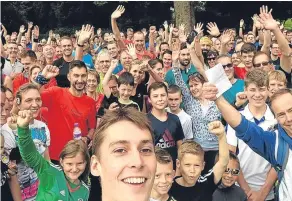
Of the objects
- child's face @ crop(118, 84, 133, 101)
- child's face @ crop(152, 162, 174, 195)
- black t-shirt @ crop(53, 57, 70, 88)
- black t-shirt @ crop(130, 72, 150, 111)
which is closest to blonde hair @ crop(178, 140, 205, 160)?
child's face @ crop(152, 162, 174, 195)

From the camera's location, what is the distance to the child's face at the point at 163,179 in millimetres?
4347

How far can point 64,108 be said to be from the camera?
6.11m

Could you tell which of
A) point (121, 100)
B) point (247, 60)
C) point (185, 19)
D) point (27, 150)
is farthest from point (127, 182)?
point (185, 19)

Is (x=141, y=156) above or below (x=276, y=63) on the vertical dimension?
below

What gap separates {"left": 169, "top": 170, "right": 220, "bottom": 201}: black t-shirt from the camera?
15.3ft

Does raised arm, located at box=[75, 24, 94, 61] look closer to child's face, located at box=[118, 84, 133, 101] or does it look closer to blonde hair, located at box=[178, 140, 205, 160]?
child's face, located at box=[118, 84, 133, 101]

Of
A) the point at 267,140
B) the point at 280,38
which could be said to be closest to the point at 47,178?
the point at 267,140

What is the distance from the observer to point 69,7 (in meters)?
30.9

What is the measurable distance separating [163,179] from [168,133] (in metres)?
1.74

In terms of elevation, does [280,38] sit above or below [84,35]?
below

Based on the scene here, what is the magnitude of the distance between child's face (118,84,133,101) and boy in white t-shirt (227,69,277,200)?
1.65 meters

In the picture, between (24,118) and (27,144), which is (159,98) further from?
(24,118)

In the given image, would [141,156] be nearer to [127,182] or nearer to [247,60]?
[127,182]

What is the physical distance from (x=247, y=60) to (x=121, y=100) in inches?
93.1
